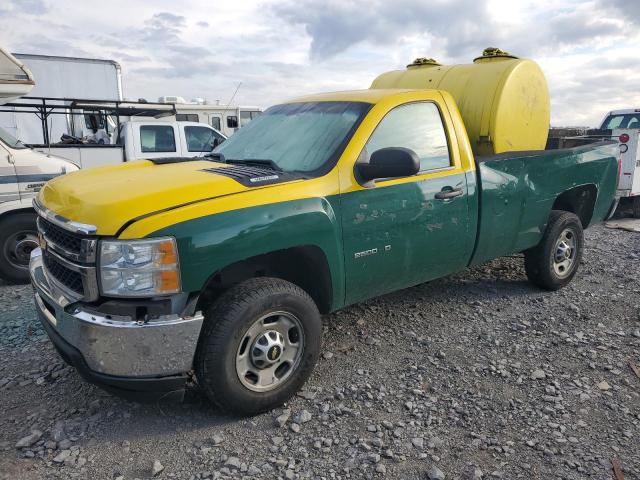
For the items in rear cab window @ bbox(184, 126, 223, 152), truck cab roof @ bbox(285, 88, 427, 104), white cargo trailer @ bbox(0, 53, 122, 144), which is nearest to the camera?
truck cab roof @ bbox(285, 88, 427, 104)

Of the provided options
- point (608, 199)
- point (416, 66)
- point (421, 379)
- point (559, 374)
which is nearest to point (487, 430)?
point (421, 379)

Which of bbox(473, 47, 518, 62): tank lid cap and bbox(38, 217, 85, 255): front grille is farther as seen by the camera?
bbox(473, 47, 518, 62): tank lid cap

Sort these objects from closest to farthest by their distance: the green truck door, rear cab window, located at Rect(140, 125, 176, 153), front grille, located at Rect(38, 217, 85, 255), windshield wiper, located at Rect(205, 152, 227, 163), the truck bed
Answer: front grille, located at Rect(38, 217, 85, 255) → the green truck door → windshield wiper, located at Rect(205, 152, 227, 163) → the truck bed → rear cab window, located at Rect(140, 125, 176, 153)

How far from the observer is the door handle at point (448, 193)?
3774 mm

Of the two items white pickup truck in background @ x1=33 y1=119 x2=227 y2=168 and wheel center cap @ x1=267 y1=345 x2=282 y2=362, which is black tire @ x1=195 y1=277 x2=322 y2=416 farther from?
white pickup truck in background @ x1=33 y1=119 x2=227 y2=168

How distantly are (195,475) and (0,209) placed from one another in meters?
4.32

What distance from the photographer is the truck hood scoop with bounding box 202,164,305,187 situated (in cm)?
304

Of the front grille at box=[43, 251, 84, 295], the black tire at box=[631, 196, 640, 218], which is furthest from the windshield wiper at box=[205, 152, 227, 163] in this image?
the black tire at box=[631, 196, 640, 218]

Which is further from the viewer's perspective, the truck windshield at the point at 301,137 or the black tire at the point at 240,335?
the truck windshield at the point at 301,137

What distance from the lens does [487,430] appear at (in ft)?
9.70

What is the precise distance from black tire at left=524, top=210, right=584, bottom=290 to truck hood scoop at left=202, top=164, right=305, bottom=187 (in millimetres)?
2875

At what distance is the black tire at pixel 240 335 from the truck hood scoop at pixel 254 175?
1.90ft

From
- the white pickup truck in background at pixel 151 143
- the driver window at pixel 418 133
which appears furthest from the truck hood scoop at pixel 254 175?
the white pickup truck in background at pixel 151 143

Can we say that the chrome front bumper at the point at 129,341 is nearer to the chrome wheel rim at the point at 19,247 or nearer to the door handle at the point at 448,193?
the door handle at the point at 448,193
